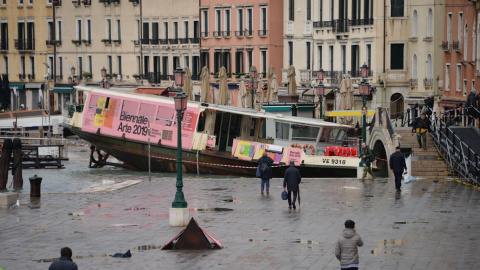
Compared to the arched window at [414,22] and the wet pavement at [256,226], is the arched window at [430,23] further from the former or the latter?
the wet pavement at [256,226]

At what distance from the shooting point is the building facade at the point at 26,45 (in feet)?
358

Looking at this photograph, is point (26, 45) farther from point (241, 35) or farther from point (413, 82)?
point (413, 82)

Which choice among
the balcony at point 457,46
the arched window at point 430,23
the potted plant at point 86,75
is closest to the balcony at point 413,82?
the arched window at point 430,23

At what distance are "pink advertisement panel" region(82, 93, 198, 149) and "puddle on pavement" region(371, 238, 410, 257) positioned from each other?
26.6 meters

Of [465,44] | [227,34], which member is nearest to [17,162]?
[465,44]

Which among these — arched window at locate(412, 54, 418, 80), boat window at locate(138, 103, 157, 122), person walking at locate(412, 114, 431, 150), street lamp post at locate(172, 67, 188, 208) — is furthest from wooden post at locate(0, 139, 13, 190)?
arched window at locate(412, 54, 418, 80)

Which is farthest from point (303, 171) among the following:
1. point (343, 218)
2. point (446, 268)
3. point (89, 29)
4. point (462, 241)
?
point (89, 29)

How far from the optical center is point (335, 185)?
44.5 m

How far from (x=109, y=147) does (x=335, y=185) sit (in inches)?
714

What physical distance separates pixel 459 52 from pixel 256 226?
98.1 feet

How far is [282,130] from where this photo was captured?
182 feet

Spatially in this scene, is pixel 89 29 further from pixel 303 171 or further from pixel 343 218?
pixel 343 218

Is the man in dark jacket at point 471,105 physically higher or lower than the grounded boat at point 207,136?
higher

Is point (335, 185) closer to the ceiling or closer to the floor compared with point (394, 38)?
closer to the floor
